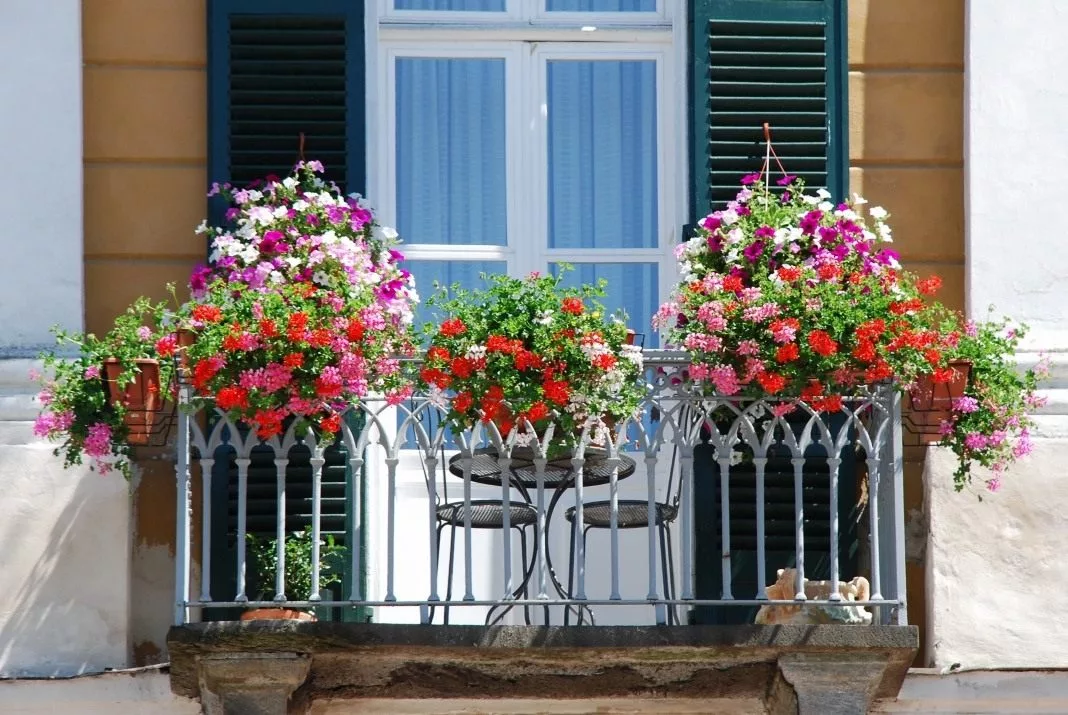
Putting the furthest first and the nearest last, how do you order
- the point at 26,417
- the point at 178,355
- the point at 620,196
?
the point at 620,196, the point at 26,417, the point at 178,355

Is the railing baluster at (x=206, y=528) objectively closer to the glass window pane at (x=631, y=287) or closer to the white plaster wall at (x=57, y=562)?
the white plaster wall at (x=57, y=562)

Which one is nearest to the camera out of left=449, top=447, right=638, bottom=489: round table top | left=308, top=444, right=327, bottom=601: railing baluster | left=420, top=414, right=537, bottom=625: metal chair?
left=308, top=444, right=327, bottom=601: railing baluster

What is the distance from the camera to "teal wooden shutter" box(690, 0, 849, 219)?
8734 mm

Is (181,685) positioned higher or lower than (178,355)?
lower

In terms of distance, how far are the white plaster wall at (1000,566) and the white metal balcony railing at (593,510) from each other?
260 mm

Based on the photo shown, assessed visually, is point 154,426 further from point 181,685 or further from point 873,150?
point 873,150

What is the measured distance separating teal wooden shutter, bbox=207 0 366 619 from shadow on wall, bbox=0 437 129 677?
3.37ft

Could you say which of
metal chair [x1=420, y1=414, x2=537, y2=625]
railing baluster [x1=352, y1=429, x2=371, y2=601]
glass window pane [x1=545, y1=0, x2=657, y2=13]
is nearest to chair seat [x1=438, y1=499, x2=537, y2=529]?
metal chair [x1=420, y1=414, x2=537, y2=625]

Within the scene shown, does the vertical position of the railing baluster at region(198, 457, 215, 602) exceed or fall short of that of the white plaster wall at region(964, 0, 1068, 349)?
it falls short

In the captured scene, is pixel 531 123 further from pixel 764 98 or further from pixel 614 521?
pixel 614 521

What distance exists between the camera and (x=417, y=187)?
358 inches

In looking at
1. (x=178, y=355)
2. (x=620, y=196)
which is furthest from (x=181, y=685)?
(x=620, y=196)

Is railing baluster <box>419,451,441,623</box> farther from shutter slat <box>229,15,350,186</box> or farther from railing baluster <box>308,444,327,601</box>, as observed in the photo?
shutter slat <box>229,15,350,186</box>

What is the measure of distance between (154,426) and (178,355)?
0.84 ft
